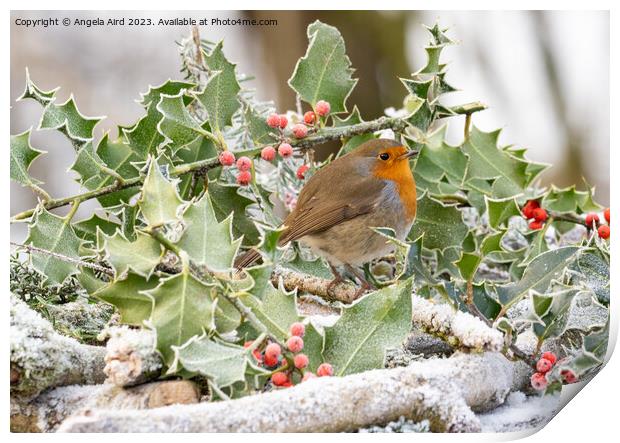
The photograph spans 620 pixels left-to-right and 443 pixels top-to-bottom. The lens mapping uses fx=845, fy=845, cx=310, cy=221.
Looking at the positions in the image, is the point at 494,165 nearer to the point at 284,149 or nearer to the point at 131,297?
the point at 284,149

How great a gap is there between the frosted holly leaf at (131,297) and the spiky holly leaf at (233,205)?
298mm

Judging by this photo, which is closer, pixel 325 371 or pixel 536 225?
pixel 325 371

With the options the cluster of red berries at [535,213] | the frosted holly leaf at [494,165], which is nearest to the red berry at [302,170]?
the frosted holly leaf at [494,165]

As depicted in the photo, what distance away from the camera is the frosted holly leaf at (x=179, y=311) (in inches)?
34.6

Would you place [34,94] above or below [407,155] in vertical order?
above

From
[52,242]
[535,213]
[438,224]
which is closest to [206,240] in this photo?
[52,242]

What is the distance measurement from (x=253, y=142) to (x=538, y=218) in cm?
48

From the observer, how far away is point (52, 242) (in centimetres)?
109

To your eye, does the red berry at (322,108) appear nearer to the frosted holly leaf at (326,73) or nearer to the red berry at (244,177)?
the frosted holly leaf at (326,73)

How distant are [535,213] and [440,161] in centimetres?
18

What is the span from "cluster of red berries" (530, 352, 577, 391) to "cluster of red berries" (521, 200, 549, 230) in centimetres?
39

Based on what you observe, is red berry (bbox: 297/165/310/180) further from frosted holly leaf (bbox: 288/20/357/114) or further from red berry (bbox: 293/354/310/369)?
red berry (bbox: 293/354/310/369)
